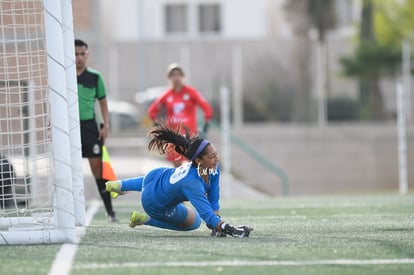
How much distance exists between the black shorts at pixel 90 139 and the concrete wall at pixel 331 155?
17.1 metres

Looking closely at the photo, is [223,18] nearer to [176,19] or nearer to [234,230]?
[176,19]

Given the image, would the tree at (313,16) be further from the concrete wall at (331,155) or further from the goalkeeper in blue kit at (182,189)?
the goalkeeper in blue kit at (182,189)

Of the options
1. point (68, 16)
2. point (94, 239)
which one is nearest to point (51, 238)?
point (94, 239)

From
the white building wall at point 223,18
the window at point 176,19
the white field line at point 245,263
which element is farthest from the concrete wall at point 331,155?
the white field line at point 245,263

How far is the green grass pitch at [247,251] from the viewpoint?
20.6 ft

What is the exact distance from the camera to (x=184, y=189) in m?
8.13

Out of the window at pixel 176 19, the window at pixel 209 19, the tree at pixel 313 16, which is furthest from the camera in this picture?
the window at pixel 209 19

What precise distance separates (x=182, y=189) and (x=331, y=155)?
20.5 meters

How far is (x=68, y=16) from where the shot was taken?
9203mm

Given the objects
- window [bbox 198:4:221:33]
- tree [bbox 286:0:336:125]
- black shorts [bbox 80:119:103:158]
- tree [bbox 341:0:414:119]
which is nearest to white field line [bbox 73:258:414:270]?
black shorts [bbox 80:119:103:158]

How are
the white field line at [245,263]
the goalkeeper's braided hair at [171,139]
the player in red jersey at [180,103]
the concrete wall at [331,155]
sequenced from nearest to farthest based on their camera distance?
the white field line at [245,263], the goalkeeper's braided hair at [171,139], the player in red jersey at [180,103], the concrete wall at [331,155]

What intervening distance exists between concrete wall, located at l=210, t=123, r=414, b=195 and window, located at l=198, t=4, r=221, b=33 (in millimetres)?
17969

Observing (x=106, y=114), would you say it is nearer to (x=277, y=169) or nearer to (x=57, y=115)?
(x=57, y=115)

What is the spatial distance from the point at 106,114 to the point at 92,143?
1.41 feet
